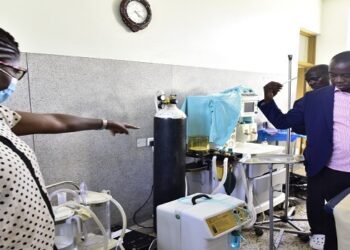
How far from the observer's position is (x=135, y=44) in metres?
2.79

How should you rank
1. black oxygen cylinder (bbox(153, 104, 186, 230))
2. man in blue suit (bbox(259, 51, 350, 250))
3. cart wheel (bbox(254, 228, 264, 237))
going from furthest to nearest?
1. cart wheel (bbox(254, 228, 264, 237))
2. black oxygen cylinder (bbox(153, 104, 186, 230))
3. man in blue suit (bbox(259, 51, 350, 250))

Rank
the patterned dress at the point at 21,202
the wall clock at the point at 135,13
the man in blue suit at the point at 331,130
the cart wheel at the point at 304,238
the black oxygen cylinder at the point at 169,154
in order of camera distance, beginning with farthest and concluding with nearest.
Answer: the cart wheel at the point at 304,238 < the wall clock at the point at 135,13 < the black oxygen cylinder at the point at 169,154 < the man in blue suit at the point at 331,130 < the patterned dress at the point at 21,202

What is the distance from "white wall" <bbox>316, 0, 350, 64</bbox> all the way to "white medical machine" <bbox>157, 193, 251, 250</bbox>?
4.50 metres

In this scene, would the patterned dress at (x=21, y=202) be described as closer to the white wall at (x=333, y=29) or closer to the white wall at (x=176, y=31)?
the white wall at (x=176, y=31)

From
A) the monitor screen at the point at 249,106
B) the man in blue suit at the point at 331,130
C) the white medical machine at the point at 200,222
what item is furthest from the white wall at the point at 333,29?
the white medical machine at the point at 200,222

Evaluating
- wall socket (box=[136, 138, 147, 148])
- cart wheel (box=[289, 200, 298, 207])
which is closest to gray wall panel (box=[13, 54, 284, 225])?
wall socket (box=[136, 138, 147, 148])

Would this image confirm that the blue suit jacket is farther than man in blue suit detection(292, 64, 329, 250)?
No

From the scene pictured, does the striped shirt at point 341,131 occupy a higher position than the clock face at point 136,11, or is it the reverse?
the clock face at point 136,11

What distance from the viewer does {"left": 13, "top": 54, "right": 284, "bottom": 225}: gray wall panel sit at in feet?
7.51

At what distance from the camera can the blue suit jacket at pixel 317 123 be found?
7.51ft

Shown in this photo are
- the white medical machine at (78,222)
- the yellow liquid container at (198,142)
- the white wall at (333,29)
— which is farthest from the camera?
the white wall at (333,29)

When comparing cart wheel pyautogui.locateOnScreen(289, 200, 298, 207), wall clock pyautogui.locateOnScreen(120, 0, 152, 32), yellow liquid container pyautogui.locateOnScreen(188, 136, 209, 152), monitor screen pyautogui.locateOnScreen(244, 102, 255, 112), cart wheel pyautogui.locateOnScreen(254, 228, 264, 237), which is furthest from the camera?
cart wheel pyautogui.locateOnScreen(289, 200, 298, 207)

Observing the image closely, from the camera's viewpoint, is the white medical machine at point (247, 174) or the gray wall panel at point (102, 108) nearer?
the gray wall panel at point (102, 108)

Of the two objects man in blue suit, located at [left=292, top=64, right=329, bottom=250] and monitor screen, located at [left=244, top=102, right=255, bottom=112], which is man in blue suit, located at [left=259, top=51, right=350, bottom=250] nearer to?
man in blue suit, located at [left=292, top=64, right=329, bottom=250]
